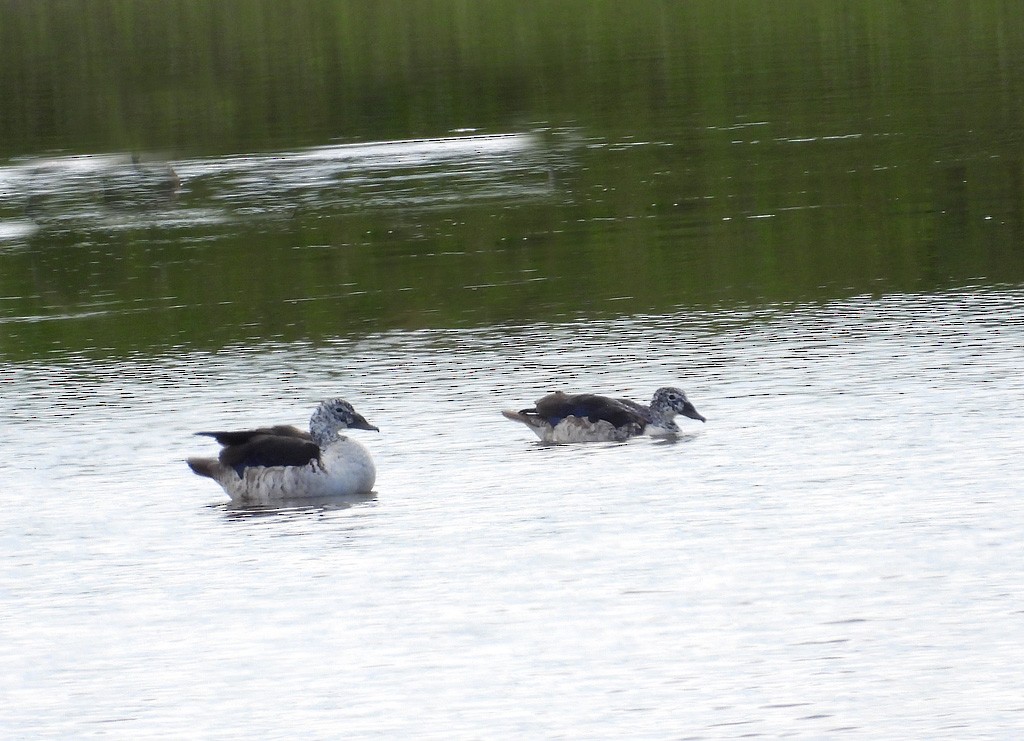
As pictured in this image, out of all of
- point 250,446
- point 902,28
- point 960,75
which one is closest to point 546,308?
point 250,446

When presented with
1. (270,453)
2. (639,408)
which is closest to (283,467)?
(270,453)

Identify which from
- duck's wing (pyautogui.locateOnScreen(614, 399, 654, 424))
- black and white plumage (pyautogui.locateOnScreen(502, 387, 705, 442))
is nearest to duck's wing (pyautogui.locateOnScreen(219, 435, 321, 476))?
black and white plumage (pyautogui.locateOnScreen(502, 387, 705, 442))

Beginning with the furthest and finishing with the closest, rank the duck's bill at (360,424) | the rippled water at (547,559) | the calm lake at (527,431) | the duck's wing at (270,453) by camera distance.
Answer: the duck's bill at (360,424), the duck's wing at (270,453), the calm lake at (527,431), the rippled water at (547,559)

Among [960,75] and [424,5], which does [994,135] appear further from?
[424,5]

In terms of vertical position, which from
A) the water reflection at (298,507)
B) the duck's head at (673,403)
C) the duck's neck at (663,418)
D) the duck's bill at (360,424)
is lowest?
the water reflection at (298,507)

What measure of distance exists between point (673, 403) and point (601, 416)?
2.52 ft

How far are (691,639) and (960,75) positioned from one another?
1874 inches

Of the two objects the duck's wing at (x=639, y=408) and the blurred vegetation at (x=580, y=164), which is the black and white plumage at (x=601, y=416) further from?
the blurred vegetation at (x=580, y=164)

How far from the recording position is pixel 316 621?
14656 mm

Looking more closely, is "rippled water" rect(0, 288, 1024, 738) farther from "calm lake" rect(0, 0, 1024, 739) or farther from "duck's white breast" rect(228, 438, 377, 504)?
"duck's white breast" rect(228, 438, 377, 504)

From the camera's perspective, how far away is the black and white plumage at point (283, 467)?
18.7 metres

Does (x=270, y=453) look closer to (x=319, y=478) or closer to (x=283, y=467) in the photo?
(x=283, y=467)

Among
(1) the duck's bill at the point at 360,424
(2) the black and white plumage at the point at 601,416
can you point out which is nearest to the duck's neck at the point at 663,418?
(2) the black and white plumage at the point at 601,416

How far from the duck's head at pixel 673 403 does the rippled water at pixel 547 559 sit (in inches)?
13.2
